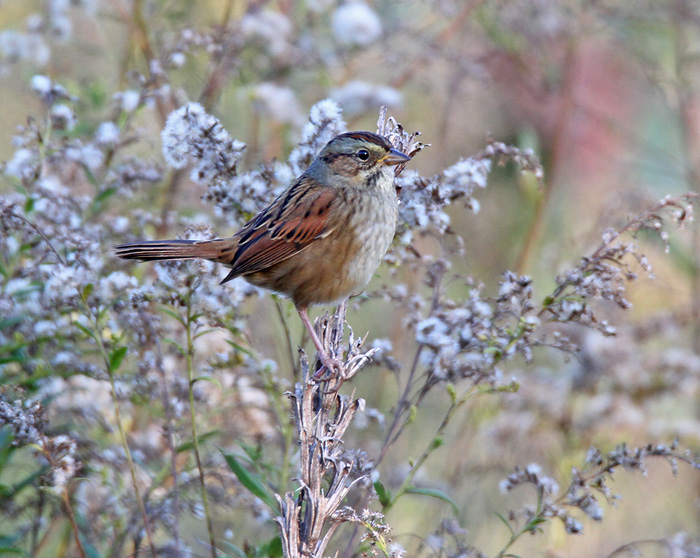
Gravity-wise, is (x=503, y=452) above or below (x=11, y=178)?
below

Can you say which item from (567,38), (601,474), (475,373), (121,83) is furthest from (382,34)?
(601,474)

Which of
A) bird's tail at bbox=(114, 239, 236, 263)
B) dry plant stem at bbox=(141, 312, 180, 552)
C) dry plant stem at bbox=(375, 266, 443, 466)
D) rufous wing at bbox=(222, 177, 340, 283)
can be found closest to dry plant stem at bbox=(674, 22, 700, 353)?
dry plant stem at bbox=(375, 266, 443, 466)

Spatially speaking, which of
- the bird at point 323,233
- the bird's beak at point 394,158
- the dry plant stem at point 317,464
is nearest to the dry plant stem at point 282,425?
the bird at point 323,233

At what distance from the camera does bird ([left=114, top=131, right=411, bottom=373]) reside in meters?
2.92

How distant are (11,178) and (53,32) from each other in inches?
59.8

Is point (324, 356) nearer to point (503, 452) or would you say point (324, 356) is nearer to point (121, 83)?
point (503, 452)

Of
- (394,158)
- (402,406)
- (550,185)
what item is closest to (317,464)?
(402,406)

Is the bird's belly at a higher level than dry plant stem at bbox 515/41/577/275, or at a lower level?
lower

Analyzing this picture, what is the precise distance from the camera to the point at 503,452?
14.3 ft

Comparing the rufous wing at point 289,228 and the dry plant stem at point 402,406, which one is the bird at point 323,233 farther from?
the dry plant stem at point 402,406

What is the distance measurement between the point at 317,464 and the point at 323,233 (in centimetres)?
A: 133

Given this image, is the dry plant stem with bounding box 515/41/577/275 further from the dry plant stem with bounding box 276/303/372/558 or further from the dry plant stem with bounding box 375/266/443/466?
the dry plant stem with bounding box 276/303/372/558

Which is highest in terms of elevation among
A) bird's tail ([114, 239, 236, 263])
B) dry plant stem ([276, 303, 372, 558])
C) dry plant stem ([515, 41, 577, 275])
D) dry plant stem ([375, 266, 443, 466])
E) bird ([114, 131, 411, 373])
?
dry plant stem ([515, 41, 577, 275])

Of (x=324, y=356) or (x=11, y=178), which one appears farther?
(x=11, y=178)
